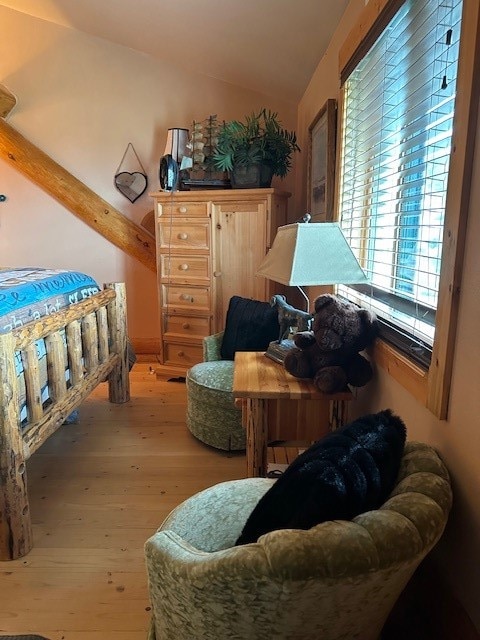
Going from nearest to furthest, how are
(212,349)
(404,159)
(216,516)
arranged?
(216,516) < (404,159) < (212,349)

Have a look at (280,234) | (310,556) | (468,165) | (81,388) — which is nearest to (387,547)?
(310,556)

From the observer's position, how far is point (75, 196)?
373 cm

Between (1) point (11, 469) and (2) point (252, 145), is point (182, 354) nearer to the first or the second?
(2) point (252, 145)

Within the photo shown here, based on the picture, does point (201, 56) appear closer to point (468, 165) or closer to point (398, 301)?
point (398, 301)

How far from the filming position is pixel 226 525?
1.17 meters

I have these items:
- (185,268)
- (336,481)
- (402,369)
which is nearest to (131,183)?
(185,268)

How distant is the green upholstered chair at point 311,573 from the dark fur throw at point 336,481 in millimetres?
37

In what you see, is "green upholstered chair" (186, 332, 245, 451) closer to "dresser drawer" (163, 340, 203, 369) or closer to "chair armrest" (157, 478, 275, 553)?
"dresser drawer" (163, 340, 203, 369)

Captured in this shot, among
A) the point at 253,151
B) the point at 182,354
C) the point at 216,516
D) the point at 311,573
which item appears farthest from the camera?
the point at 182,354

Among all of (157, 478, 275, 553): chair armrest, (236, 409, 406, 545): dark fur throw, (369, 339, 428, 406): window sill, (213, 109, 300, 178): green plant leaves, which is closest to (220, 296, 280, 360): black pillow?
(213, 109, 300, 178): green plant leaves

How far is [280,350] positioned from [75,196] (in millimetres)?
2775

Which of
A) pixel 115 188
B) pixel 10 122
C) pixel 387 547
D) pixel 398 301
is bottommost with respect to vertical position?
pixel 387 547

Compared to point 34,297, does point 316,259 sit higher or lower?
higher

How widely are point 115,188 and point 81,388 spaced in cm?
212
